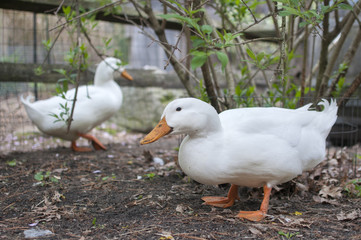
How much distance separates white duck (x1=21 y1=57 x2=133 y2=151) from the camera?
4.13 metres

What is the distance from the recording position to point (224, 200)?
270cm

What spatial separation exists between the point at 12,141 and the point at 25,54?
145 cm

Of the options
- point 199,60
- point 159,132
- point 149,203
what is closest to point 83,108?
point 149,203

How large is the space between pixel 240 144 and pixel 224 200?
23.6 inches

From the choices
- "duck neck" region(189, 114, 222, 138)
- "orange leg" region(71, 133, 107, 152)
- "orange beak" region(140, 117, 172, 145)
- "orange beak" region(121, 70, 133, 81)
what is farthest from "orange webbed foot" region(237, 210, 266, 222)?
"orange beak" region(121, 70, 133, 81)

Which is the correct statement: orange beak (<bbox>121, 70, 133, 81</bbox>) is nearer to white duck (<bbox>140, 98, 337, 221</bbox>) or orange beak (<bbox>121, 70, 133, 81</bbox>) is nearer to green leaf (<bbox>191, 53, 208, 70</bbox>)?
white duck (<bbox>140, 98, 337, 221</bbox>)

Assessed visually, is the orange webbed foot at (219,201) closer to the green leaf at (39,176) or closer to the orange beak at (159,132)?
the orange beak at (159,132)

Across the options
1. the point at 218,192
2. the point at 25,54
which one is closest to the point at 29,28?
the point at 25,54

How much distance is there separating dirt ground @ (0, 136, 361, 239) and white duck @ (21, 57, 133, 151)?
43cm

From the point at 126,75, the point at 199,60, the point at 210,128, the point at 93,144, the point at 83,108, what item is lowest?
the point at 93,144

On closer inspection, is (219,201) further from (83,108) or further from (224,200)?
(83,108)

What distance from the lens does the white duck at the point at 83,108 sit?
163 inches

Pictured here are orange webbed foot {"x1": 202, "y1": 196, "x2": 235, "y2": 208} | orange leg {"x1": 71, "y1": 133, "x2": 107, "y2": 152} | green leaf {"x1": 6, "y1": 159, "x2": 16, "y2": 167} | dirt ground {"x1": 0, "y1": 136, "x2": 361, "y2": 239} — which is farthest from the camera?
orange leg {"x1": 71, "y1": 133, "x2": 107, "y2": 152}

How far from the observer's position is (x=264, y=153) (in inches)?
91.0
